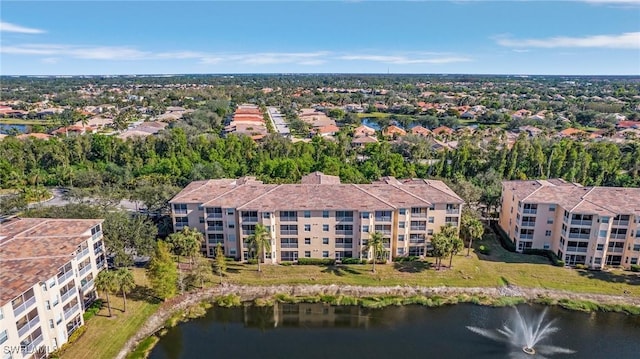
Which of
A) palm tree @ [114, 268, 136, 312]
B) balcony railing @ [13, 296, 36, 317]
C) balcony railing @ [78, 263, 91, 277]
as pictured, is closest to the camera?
balcony railing @ [13, 296, 36, 317]

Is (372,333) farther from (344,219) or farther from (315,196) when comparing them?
(315,196)

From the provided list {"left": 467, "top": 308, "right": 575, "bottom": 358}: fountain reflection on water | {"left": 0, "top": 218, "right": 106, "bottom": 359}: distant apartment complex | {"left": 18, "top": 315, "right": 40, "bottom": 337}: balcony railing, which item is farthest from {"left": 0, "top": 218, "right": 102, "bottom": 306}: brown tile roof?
{"left": 467, "top": 308, "right": 575, "bottom": 358}: fountain reflection on water

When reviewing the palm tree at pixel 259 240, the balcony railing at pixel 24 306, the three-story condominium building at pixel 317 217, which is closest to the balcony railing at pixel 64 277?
the balcony railing at pixel 24 306

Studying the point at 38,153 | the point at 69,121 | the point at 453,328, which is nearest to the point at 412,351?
the point at 453,328

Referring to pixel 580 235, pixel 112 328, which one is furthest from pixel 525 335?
pixel 112 328

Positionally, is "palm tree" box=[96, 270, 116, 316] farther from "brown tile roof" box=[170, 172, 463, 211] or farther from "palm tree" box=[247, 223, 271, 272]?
"brown tile roof" box=[170, 172, 463, 211]

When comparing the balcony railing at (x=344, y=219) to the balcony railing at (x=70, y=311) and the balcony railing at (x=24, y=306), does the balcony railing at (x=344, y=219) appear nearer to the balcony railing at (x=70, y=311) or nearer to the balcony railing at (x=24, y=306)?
the balcony railing at (x=70, y=311)

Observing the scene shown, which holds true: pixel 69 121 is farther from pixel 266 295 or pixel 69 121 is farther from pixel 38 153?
pixel 266 295

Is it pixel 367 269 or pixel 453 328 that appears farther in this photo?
pixel 367 269
